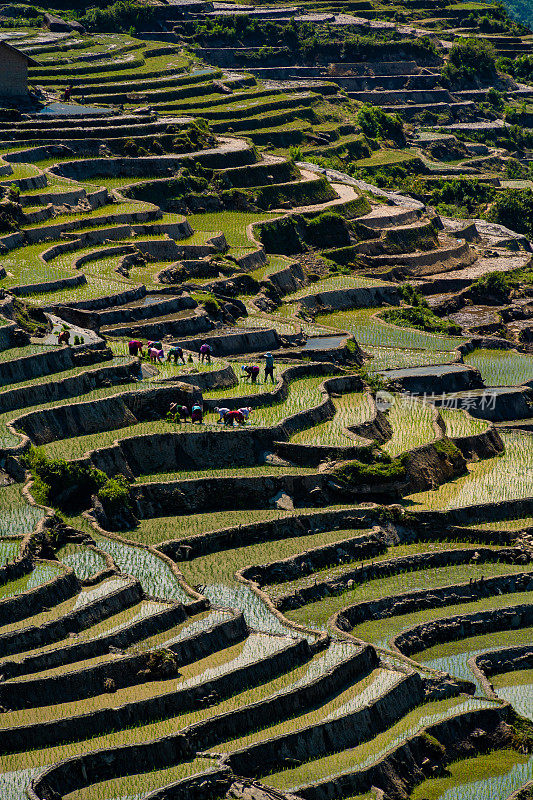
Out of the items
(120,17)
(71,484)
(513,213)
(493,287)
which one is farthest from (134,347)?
(120,17)

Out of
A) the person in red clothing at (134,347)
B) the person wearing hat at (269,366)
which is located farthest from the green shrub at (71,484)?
the person wearing hat at (269,366)

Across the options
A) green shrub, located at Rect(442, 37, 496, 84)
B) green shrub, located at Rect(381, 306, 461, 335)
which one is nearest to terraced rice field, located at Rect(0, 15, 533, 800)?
green shrub, located at Rect(381, 306, 461, 335)

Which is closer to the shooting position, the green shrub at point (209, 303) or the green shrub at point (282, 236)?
the green shrub at point (209, 303)

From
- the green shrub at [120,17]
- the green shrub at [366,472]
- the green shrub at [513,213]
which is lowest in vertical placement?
the green shrub at [513,213]

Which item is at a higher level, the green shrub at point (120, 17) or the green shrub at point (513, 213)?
the green shrub at point (120, 17)

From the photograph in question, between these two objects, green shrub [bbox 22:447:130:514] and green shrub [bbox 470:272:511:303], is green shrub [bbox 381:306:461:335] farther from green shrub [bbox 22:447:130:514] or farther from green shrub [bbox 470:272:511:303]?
green shrub [bbox 22:447:130:514]

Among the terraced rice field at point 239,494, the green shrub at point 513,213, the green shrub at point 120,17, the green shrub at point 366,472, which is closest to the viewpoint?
the terraced rice field at point 239,494

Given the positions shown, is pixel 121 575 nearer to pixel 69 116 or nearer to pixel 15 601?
pixel 15 601

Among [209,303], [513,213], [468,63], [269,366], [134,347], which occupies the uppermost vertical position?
[134,347]

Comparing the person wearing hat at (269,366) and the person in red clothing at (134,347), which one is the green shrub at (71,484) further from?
the person wearing hat at (269,366)

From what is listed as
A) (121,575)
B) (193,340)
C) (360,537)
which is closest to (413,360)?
(193,340)

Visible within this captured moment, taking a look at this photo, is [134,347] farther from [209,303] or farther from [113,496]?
[113,496]
